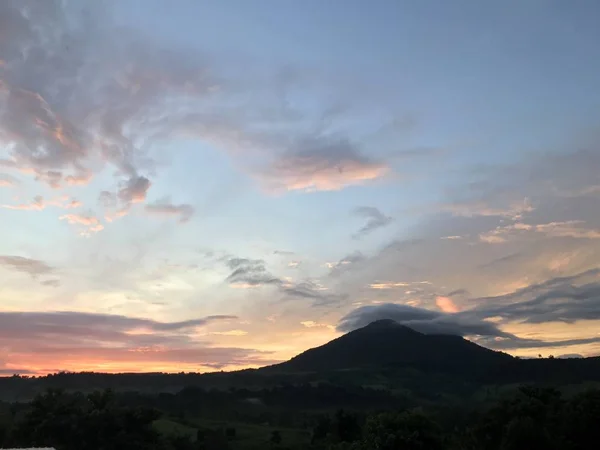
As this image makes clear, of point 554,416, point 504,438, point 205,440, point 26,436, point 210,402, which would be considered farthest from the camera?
point 210,402

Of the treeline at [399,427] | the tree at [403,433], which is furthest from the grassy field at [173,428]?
the tree at [403,433]

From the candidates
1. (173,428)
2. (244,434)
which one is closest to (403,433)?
(173,428)

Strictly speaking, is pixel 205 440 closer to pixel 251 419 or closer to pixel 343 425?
pixel 343 425

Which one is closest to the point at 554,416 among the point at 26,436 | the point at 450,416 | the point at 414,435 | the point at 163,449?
the point at 414,435

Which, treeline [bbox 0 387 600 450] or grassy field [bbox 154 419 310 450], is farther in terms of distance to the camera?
grassy field [bbox 154 419 310 450]

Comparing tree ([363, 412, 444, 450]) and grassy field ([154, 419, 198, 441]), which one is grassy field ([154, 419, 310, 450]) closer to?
grassy field ([154, 419, 198, 441])

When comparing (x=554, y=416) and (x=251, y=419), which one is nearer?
(x=554, y=416)

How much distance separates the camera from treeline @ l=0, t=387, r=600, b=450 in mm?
56688

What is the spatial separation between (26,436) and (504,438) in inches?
2052

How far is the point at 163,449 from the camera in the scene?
74.1 meters

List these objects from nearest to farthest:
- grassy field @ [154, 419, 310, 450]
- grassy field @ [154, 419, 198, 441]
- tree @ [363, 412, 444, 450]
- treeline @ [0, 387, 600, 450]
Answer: tree @ [363, 412, 444, 450] < treeline @ [0, 387, 600, 450] < grassy field @ [154, 419, 310, 450] < grassy field @ [154, 419, 198, 441]

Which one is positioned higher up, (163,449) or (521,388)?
(521,388)

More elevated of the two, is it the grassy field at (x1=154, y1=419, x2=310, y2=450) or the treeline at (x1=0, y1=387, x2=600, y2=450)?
the treeline at (x1=0, y1=387, x2=600, y2=450)

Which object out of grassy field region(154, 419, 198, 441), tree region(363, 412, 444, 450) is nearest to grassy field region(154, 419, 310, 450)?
grassy field region(154, 419, 198, 441)
